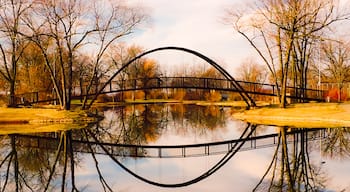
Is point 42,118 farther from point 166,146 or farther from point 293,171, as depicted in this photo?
point 293,171

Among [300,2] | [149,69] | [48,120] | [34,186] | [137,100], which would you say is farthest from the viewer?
[149,69]

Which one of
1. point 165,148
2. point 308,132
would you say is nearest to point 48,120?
point 165,148

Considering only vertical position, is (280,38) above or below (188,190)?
above

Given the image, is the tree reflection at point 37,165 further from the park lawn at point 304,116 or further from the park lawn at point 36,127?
the park lawn at point 304,116

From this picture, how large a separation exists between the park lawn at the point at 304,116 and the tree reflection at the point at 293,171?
31.0ft

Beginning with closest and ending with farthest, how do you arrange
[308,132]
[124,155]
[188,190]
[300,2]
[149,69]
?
1. [188,190]
2. [124,155]
3. [308,132]
4. [300,2]
5. [149,69]

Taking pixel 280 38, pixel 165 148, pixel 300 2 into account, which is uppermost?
pixel 300 2

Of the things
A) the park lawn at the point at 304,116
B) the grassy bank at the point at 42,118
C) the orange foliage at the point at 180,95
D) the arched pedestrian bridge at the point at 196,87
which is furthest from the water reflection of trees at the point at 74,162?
the orange foliage at the point at 180,95

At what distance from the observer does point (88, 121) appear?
110ft

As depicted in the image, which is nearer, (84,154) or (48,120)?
(84,154)

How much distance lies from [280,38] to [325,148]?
19750 millimetres

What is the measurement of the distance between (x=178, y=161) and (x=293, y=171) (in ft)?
15.5

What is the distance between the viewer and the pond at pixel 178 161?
11.0m

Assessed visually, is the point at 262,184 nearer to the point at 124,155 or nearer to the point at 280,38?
the point at 124,155
